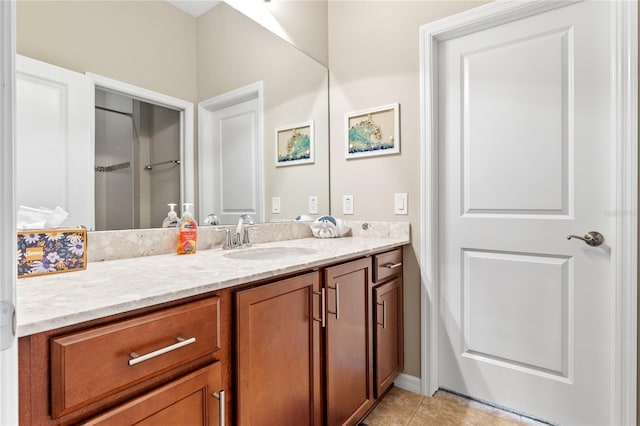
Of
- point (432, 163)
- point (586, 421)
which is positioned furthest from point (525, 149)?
point (586, 421)

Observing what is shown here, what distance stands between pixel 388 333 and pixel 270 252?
0.75 metres

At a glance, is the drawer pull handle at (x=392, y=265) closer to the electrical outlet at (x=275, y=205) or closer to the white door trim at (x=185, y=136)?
the electrical outlet at (x=275, y=205)

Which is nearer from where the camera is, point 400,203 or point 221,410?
point 221,410

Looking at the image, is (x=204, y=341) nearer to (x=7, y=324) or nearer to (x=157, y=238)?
(x=7, y=324)

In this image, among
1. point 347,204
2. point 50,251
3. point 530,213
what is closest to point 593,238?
point 530,213

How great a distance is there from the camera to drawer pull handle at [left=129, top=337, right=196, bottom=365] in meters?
0.72

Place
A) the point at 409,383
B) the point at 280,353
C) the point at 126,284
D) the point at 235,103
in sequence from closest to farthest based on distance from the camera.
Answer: the point at 126,284, the point at 280,353, the point at 235,103, the point at 409,383

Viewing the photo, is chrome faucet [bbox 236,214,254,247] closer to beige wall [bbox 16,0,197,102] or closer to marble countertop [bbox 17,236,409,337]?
marble countertop [bbox 17,236,409,337]

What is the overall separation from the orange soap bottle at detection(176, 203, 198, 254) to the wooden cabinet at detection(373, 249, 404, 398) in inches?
33.2

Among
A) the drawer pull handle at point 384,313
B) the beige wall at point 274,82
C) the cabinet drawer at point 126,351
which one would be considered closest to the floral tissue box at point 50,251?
the cabinet drawer at point 126,351

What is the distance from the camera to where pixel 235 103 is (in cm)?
173

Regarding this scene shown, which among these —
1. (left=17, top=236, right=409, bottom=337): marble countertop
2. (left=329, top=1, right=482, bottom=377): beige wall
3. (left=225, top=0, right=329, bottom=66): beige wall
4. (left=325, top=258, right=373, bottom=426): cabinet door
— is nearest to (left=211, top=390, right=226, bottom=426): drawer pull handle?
(left=17, top=236, right=409, bottom=337): marble countertop

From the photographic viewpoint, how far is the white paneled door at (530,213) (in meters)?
1.50

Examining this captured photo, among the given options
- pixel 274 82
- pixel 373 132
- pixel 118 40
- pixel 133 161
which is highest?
pixel 274 82
